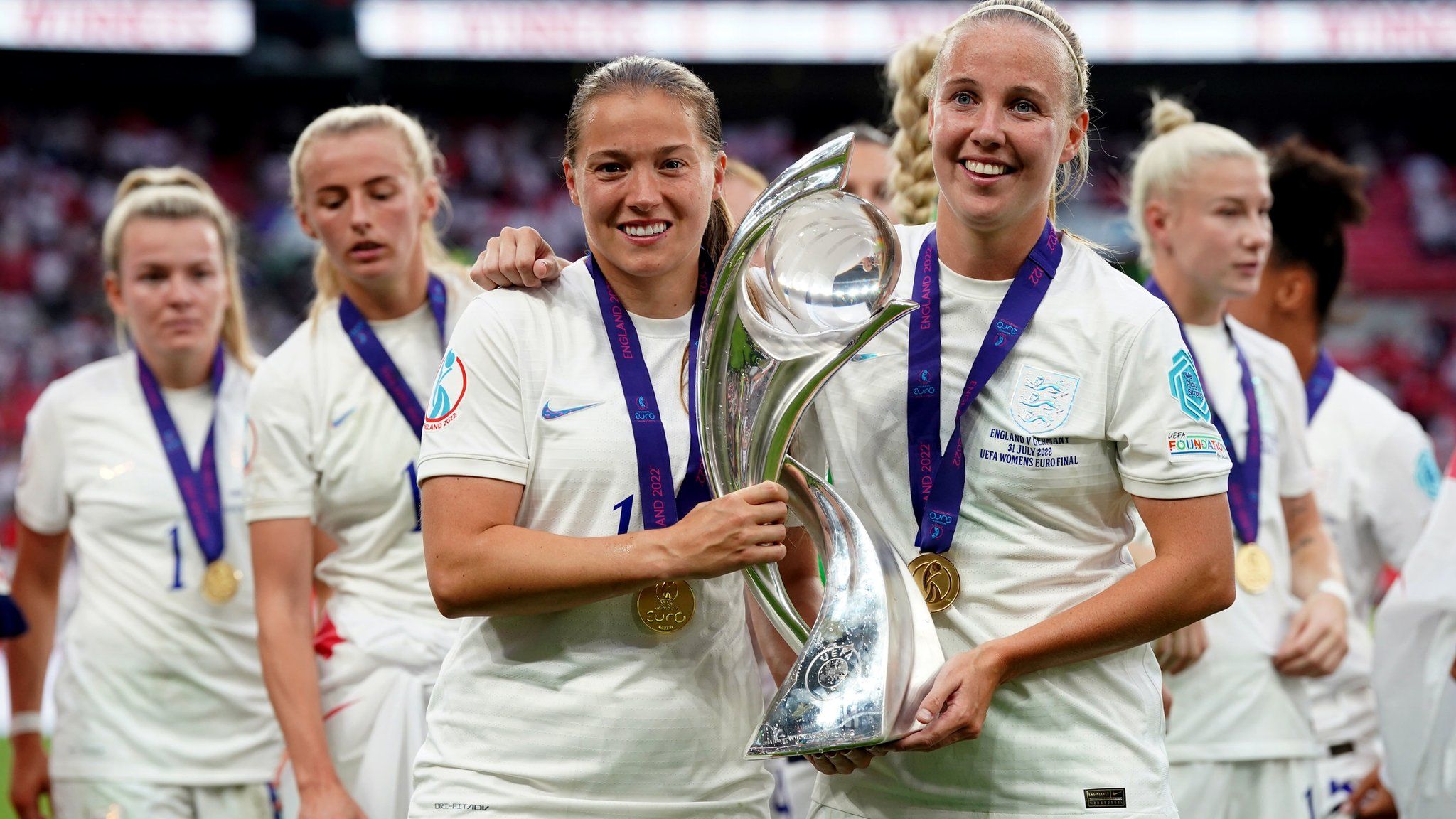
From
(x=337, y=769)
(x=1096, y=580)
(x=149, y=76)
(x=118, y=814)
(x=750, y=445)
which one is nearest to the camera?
(x=750, y=445)

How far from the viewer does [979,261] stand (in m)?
2.55

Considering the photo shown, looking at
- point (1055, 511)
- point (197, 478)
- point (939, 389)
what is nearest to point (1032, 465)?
point (1055, 511)

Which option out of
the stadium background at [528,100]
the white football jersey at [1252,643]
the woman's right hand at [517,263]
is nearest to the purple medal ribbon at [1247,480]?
the white football jersey at [1252,643]

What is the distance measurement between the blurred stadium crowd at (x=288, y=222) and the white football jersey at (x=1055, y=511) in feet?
45.4

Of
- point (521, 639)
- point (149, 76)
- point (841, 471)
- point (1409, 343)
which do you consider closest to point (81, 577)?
point (521, 639)

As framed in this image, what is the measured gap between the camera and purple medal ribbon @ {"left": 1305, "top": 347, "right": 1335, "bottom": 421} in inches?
191

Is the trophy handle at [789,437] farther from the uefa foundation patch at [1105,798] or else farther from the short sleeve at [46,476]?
the short sleeve at [46,476]

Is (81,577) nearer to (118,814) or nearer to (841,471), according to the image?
(118,814)

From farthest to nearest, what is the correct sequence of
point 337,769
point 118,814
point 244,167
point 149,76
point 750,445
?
point 244,167 → point 149,76 → point 118,814 → point 337,769 → point 750,445

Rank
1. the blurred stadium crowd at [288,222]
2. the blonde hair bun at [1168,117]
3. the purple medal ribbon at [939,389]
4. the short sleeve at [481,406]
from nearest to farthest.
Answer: the short sleeve at [481,406] < the purple medal ribbon at [939,389] < the blonde hair bun at [1168,117] < the blurred stadium crowd at [288,222]

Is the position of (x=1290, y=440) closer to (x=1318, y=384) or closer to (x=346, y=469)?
(x=1318, y=384)

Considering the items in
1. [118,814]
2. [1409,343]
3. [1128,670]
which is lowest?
[118,814]

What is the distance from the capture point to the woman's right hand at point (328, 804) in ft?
10.4

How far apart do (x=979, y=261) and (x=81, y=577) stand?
2.90 metres
